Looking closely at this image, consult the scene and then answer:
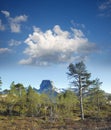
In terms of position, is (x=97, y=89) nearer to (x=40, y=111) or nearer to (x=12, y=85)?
(x=40, y=111)

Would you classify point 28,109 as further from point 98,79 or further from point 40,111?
point 98,79

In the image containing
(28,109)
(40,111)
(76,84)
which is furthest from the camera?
(40,111)

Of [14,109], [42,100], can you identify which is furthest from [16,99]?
[42,100]

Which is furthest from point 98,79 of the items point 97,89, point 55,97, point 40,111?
point 40,111

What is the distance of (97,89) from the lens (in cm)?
7112

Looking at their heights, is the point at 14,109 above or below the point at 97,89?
below

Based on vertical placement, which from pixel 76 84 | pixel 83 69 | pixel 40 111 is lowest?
pixel 40 111

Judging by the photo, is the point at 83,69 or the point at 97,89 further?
the point at 97,89

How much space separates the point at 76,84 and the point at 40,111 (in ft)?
93.7

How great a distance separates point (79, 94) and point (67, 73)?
485 centimetres

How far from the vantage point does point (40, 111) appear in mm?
72125

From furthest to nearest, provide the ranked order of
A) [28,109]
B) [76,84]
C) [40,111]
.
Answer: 1. [40,111]
2. [28,109]
3. [76,84]

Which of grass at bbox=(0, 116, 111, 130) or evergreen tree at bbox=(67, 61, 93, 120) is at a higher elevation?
evergreen tree at bbox=(67, 61, 93, 120)

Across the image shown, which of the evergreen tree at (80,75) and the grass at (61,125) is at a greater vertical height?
the evergreen tree at (80,75)
